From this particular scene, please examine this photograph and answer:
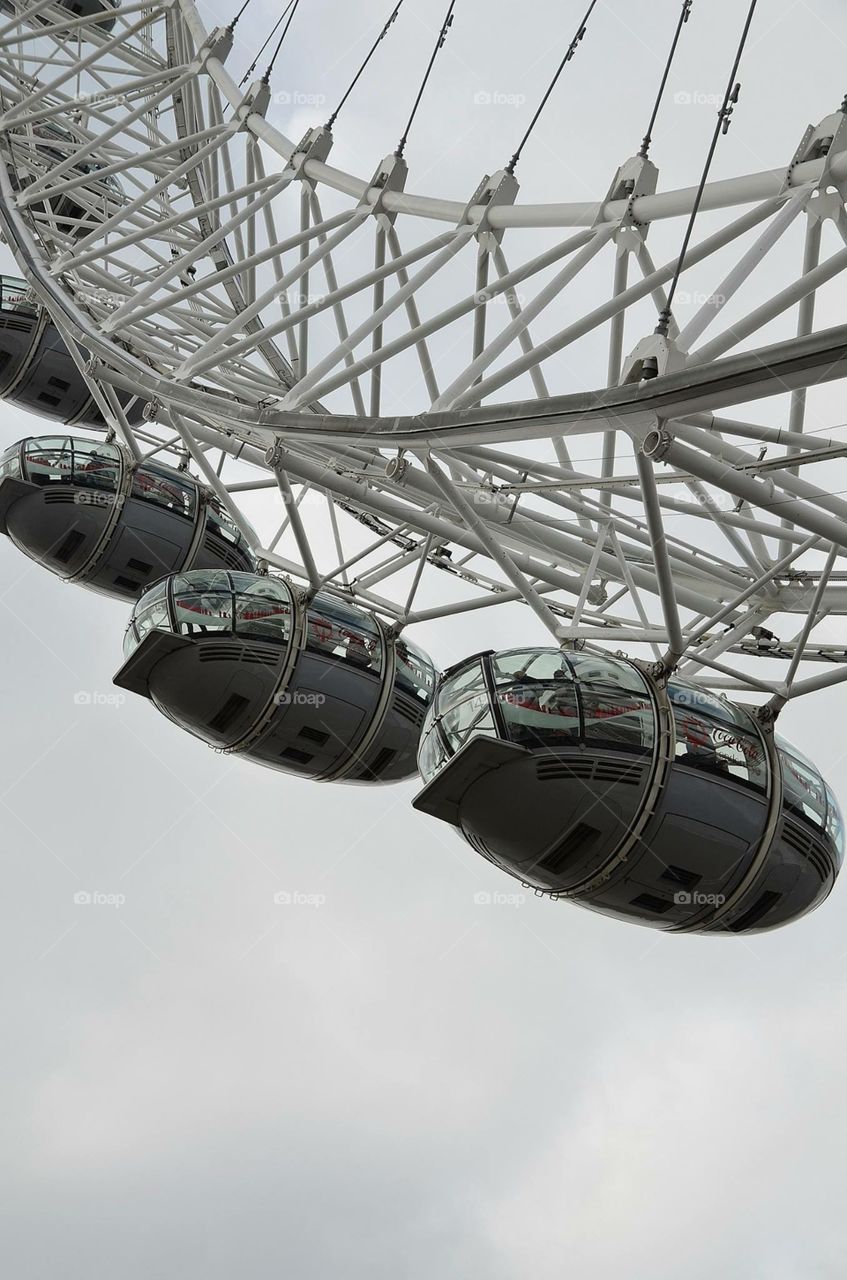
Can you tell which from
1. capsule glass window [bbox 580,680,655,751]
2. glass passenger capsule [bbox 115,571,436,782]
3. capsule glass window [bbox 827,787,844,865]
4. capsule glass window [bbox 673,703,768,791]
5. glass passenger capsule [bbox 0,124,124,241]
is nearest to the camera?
capsule glass window [bbox 580,680,655,751]

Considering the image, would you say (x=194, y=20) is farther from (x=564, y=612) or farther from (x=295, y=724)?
(x=295, y=724)

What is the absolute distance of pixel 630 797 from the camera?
13539 millimetres

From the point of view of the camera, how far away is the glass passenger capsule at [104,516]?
24328 millimetres

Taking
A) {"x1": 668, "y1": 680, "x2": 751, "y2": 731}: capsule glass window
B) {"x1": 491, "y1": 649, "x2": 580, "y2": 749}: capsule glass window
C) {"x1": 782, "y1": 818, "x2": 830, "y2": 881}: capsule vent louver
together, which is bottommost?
{"x1": 782, "y1": 818, "x2": 830, "y2": 881}: capsule vent louver

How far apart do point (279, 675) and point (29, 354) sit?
14722 mm

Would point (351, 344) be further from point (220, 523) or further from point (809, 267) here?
point (220, 523)

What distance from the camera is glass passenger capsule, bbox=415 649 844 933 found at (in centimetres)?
1360

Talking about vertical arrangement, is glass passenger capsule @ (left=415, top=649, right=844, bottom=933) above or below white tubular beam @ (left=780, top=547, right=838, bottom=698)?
below

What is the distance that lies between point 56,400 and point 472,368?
1898cm

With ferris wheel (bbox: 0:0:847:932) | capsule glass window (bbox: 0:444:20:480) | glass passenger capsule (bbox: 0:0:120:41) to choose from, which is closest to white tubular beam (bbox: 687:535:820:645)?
ferris wheel (bbox: 0:0:847:932)

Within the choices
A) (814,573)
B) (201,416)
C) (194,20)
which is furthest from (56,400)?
(814,573)

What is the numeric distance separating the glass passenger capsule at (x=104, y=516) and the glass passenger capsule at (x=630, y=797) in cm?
1108

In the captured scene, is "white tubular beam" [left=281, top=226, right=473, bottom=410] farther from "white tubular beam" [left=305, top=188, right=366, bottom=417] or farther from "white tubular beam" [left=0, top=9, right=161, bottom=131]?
"white tubular beam" [left=0, top=9, right=161, bottom=131]

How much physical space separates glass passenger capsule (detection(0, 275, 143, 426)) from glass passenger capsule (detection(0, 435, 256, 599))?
5.55 meters
